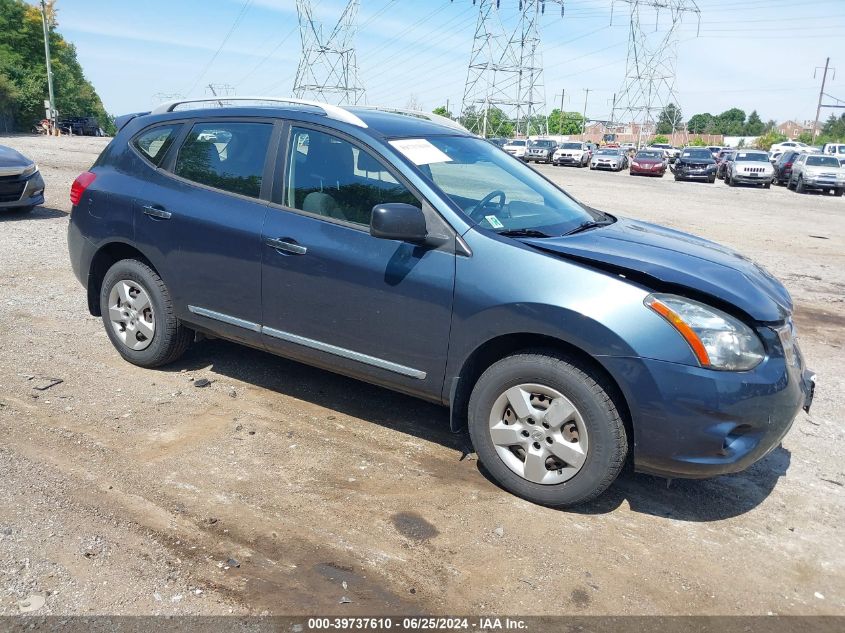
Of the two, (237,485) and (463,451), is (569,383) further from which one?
(237,485)

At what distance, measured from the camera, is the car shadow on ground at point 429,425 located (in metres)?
3.82

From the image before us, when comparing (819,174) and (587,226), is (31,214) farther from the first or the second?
(819,174)

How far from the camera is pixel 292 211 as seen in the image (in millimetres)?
4305

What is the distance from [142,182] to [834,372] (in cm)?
555

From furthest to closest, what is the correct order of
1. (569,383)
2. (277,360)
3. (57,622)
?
(277,360)
(569,383)
(57,622)

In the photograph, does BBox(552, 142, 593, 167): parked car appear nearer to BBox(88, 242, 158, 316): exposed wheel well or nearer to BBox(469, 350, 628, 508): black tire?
BBox(88, 242, 158, 316): exposed wheel well

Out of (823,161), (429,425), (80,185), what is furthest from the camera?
(823,161)

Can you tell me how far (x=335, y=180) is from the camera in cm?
426

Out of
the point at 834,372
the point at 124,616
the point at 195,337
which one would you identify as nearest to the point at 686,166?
the point at 834,372

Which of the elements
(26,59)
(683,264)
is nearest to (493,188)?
(683,264)

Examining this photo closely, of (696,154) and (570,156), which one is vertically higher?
(696,154)

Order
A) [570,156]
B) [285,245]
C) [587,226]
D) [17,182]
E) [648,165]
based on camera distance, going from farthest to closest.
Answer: [570,156]
[648,165]
[17,182]
[587,226]
[285,245]

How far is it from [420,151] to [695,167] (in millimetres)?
32972

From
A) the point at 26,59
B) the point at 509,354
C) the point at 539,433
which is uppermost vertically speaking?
the point at 26,59
